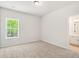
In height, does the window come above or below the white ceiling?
below

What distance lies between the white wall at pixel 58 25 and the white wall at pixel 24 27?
76cm

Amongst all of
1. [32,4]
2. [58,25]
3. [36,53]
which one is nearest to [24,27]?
[58,25]

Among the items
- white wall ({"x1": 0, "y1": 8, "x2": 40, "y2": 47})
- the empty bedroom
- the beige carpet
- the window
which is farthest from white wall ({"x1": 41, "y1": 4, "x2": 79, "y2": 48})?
the window

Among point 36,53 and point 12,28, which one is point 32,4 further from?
point 12,28

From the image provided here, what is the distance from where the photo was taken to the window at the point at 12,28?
6.23 meters

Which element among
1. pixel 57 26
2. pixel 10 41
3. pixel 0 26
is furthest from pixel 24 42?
pixel 57 26

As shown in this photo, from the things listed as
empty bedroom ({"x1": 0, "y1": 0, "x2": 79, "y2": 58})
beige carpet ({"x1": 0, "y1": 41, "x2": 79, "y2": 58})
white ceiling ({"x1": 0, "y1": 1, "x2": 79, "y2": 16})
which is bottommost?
beige carpet ({"x1": 0, "y1": 41, "x2": 79, "y2": 58})

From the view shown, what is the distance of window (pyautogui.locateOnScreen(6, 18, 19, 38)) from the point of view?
6227 mm

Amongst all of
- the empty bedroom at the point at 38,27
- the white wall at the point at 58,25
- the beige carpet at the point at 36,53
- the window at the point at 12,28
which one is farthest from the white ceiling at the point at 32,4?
the beige carpet at the point at 36,53

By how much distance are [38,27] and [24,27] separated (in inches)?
63.1

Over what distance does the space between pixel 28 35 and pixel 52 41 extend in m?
1.95

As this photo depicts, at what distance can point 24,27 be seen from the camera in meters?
6.99

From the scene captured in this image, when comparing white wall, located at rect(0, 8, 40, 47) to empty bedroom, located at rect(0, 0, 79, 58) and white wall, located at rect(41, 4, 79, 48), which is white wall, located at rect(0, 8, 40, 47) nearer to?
empty bedroom, located at rect(0, 0, 79, 58)

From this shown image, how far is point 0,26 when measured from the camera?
223 inches
